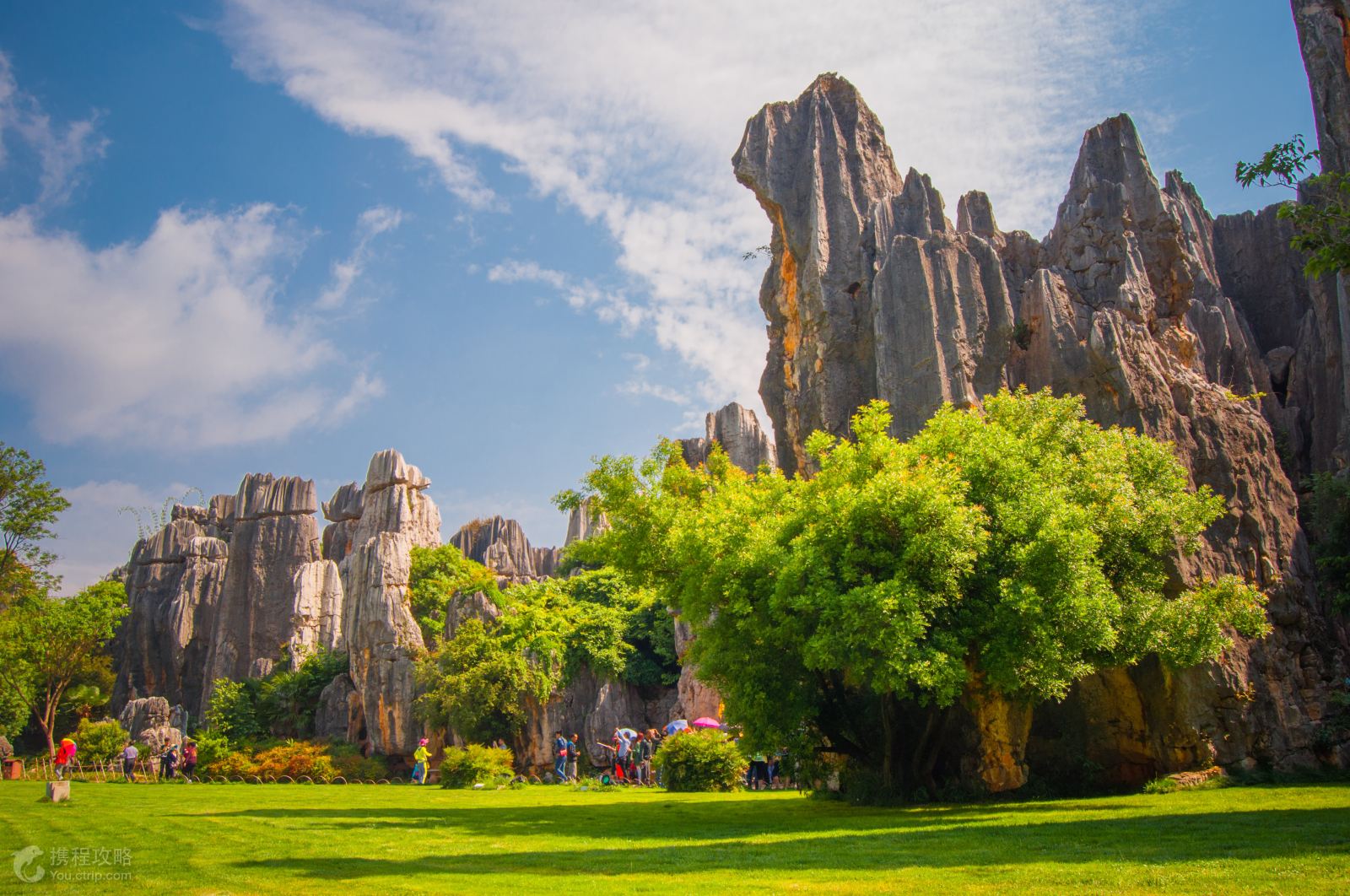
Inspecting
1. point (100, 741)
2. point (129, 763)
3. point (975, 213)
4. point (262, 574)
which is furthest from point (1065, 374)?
point (262, 574)

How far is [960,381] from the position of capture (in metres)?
33.0

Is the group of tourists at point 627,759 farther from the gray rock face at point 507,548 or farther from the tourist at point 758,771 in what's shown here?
the gray rock face at point 507,548

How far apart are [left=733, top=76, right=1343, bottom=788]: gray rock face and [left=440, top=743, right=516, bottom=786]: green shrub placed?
58.5 ft

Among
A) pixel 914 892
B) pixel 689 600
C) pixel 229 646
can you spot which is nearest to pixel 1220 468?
pixel 689 600

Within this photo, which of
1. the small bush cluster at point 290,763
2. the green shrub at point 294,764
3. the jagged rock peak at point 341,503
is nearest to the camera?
the green shrub at point 294,764

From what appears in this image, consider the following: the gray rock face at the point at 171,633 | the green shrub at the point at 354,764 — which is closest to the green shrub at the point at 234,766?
the green shrub at the point at 354,764

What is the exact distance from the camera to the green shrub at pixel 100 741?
1649 inches

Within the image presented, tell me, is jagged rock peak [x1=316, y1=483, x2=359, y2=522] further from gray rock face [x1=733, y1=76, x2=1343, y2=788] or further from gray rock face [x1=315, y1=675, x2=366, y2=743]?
gray rock face [x1=733, y1=76, x2=1343, y2=788]

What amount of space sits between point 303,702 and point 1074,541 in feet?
145

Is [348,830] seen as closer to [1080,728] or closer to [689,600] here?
[689,600]

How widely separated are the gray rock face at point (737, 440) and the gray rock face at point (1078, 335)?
704 inches

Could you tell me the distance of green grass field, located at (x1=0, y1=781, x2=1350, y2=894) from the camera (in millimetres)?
8836

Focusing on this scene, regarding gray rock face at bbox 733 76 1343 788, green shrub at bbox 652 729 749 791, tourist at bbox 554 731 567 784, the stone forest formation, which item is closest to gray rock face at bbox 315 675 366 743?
the stone forest formation

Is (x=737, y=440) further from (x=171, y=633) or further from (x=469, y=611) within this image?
(x=171, y=633)
